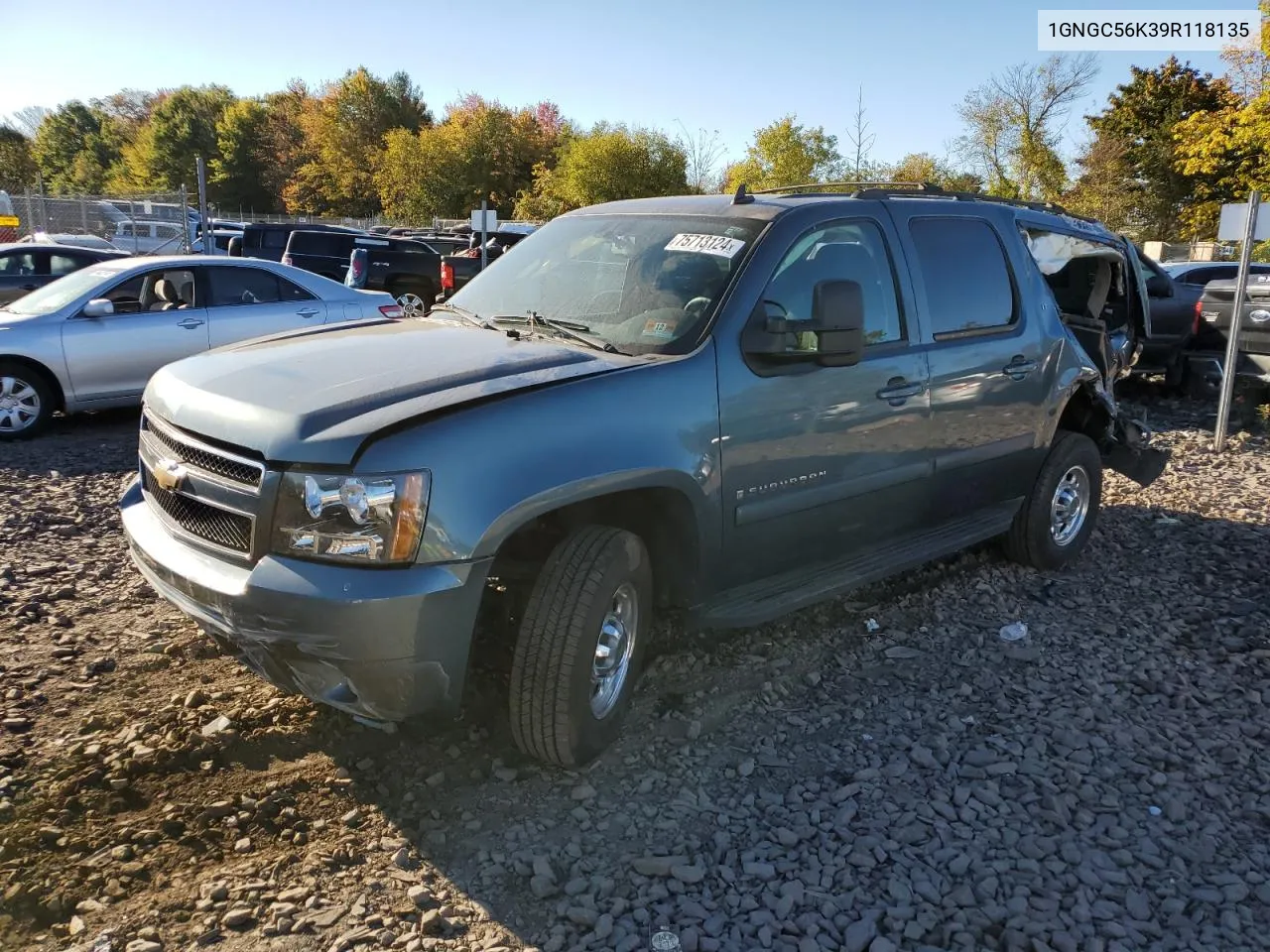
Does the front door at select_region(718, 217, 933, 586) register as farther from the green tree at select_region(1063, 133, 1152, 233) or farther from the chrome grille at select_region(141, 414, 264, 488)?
the green tree at select_region(1063, 133, 1152, 233)

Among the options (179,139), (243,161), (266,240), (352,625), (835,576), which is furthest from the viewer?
(179,139)

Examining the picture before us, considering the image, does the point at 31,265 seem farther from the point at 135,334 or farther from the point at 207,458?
the point at 207,458

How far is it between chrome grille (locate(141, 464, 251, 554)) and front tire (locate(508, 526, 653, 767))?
2.97 feet

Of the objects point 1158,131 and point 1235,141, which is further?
point 1158,131

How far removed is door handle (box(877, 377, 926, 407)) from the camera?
4.14 metres

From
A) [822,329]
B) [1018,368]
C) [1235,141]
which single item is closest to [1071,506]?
[1018,368]

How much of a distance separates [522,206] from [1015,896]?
43415 millimetres

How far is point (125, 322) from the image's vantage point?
28.7ft

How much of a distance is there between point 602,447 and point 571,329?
0.83 metres

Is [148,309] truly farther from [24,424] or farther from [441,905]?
[441,905]

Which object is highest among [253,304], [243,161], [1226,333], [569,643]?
[243,161]

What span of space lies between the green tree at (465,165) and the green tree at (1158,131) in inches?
1117

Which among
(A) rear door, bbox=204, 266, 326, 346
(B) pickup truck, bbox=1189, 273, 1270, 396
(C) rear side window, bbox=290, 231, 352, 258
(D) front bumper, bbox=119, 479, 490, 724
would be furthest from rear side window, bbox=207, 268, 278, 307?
(C) rear side window, bbox=290, 231, 352, 258

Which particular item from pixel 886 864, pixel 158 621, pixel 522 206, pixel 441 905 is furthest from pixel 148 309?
pixel 522 206
